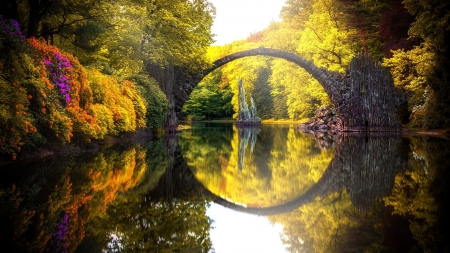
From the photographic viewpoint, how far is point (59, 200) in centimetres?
424

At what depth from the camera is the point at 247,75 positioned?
45094 mm

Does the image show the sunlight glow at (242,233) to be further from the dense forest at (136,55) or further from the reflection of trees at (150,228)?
the dense forest at (136,55)

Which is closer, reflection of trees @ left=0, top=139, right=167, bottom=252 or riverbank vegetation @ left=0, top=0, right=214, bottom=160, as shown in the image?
reflection of trees @ left=0, top=139, right=167, bottom=252

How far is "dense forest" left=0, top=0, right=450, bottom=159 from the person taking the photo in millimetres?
7902

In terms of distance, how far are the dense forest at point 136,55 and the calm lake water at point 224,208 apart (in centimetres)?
160

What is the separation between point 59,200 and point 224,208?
1.82 m

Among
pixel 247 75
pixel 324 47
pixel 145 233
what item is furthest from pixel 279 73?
Answer: pixel 145 233

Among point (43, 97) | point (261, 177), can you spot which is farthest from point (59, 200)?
point (43, 97)

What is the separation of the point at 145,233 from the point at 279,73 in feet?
103

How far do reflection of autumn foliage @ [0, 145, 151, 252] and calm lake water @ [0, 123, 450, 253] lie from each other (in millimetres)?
11

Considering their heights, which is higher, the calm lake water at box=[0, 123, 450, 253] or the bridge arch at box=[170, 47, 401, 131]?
the bridge arch at box=[170, 47, 401, 131]

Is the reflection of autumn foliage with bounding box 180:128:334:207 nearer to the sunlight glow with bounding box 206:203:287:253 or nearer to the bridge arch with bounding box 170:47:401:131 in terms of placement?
the sunlight glow with bounding box 206:203:287:253

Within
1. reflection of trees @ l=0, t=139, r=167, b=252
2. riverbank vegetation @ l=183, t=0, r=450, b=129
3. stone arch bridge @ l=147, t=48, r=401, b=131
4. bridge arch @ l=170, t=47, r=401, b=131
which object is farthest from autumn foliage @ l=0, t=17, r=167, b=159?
riverbank vegetation @ l=183, t=0, r=450, b=129

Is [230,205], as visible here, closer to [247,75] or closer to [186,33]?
[186,33]
